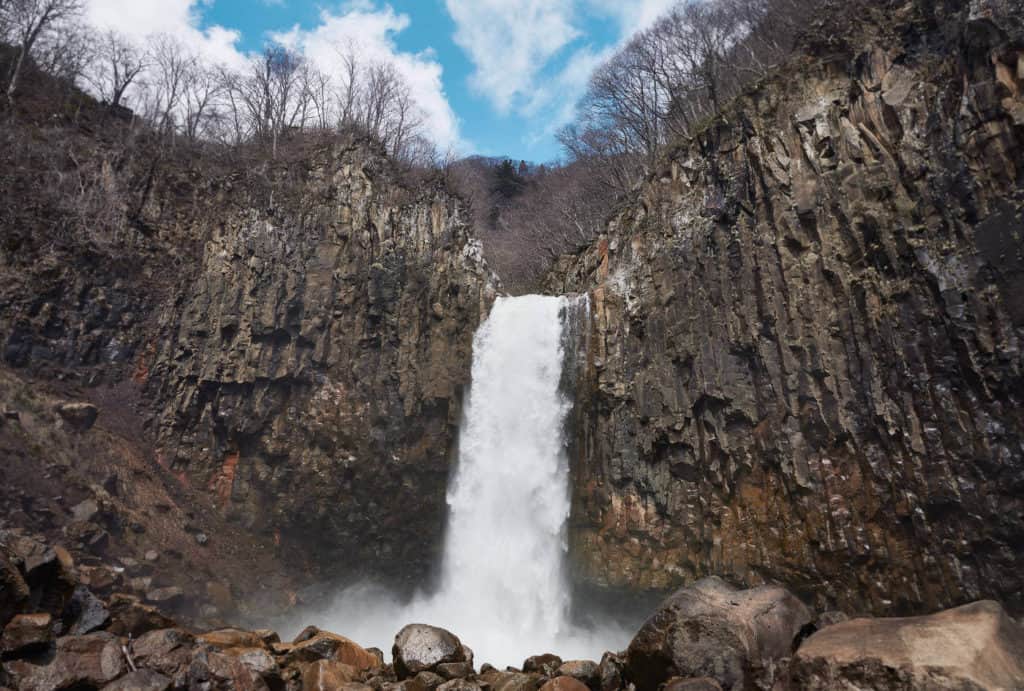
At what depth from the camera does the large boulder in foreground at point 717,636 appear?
30.1 feet

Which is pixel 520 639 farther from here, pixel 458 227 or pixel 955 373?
pixel 458 227

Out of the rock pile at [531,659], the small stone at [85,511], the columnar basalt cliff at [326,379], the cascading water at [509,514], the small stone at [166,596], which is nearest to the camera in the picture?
the rock pile at [531,659]

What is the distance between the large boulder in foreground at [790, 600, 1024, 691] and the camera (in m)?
6.32

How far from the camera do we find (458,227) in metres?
22.4

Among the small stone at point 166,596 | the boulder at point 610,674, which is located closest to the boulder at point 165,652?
the small stone at point 166,596

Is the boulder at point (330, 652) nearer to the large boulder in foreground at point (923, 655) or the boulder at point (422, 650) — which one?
the boulder at point (422, 650)

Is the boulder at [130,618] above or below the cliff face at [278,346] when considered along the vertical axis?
below

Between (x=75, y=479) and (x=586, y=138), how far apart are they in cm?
2940

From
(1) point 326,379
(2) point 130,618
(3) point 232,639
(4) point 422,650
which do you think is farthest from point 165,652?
(1) point 326,379

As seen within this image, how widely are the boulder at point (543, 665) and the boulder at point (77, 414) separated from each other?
49.9 ft

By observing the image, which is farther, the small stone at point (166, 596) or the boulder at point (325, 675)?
the small stone at point (166, 596)

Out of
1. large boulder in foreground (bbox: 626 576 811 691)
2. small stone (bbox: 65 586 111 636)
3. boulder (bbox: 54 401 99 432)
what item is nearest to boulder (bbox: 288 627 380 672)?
small stone (bbox: 65 586 111 636)

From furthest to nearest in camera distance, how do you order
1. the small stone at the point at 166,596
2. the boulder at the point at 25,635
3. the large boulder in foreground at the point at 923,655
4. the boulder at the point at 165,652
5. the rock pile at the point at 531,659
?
1. the small stone at the point at 166,596
2. the boulder at the point at 165,652
3. the boulder at the point at 25,635
4. the rock pile at the point at 531,659
5. the large boulder in foreground at the point at 923,655

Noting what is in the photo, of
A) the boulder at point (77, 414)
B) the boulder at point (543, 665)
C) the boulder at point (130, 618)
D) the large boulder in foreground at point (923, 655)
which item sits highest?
the boulder at point (77, 414)
